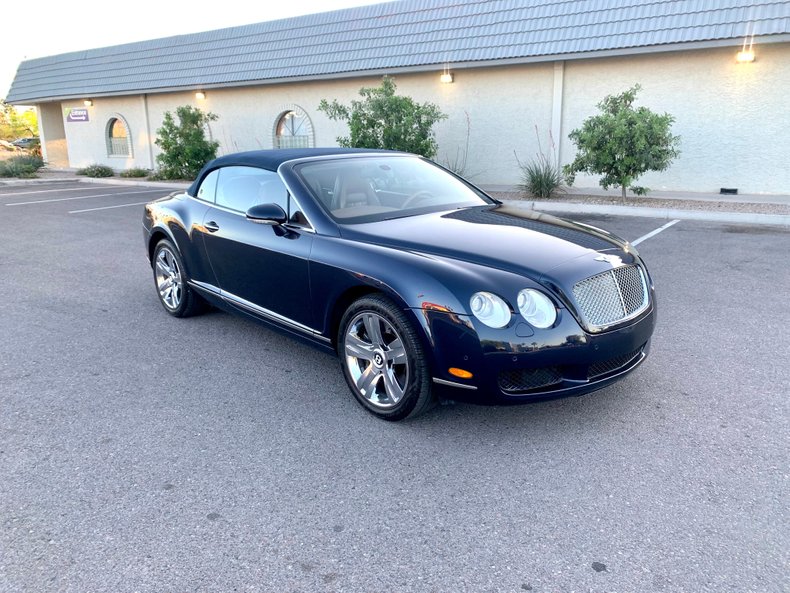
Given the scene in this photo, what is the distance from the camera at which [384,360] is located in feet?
12.0

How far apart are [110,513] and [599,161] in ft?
35.4

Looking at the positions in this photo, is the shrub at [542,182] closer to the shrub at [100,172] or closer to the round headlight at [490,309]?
the round headlight at [490,309]

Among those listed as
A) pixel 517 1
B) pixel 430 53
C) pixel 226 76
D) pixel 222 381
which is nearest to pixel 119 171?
pixel 226 76

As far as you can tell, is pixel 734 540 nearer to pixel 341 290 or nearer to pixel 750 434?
pixel 750 434

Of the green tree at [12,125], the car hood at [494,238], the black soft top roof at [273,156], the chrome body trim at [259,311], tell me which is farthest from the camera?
the green tree at [12,125]

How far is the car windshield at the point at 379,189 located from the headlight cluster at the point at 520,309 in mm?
1235

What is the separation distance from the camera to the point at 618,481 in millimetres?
3021

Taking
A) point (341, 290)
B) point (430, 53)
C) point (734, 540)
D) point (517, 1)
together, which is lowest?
point (734, 540)

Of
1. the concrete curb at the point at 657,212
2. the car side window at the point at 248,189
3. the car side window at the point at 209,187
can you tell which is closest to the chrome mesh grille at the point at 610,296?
the car side window at the point at 248,189

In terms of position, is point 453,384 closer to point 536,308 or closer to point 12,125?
point 536,308

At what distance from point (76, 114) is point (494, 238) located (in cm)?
2741

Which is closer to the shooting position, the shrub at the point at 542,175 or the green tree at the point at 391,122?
the shrub at the point at 542,175

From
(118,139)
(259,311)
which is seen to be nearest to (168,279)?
(259,311)

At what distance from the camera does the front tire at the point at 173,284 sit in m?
5.56
